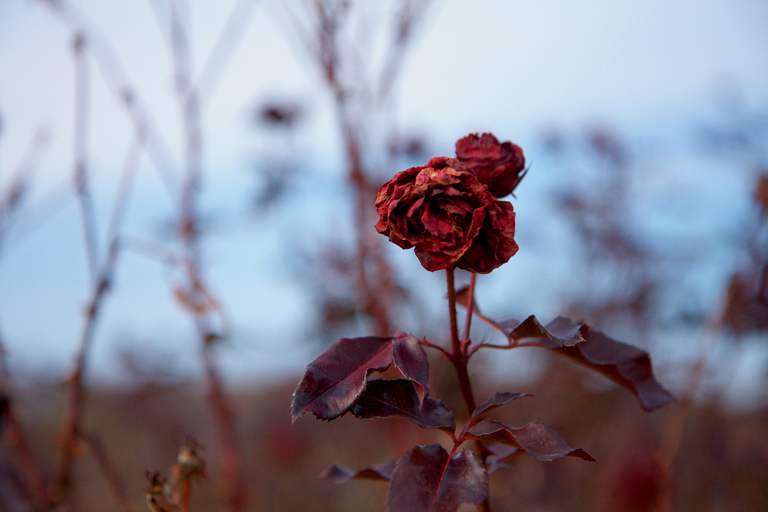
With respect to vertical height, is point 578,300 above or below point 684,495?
above

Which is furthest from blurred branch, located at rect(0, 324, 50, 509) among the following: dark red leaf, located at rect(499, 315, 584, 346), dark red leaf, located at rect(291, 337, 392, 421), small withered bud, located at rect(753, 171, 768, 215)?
small withered bud, located at rect(753, 171, 768, 215)

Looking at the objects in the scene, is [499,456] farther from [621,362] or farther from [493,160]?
[493,160]

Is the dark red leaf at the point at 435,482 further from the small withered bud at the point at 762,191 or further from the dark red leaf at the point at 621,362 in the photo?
the small withered bud at the point at 762,191

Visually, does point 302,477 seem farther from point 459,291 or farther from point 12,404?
point 459,291

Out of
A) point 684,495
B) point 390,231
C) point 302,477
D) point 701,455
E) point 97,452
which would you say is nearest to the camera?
point 390,231

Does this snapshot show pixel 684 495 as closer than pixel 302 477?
Yes

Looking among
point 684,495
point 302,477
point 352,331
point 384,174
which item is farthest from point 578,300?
point 302,477

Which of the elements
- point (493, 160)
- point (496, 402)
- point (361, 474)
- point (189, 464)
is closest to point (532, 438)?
point (496, 402)
